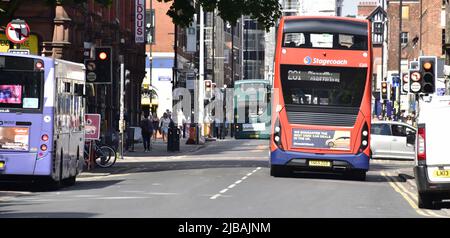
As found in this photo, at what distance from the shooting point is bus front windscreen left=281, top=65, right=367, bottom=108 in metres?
29.4

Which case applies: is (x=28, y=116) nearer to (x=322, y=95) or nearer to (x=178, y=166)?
(x=322, y=95)

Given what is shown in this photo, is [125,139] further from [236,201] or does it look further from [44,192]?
[236,201]

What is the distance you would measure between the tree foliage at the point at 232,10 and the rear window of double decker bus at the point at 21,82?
9834mm

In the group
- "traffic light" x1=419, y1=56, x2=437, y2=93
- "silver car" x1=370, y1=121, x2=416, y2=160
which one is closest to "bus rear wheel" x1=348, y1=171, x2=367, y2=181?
"traffic light" x1=419, y1=56, x2=437, y2=93

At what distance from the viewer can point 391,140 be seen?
42.2 metres

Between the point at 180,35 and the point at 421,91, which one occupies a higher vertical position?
the point at 180,35

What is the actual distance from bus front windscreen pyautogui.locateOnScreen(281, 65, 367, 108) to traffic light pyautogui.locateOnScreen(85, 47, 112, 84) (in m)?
5.34

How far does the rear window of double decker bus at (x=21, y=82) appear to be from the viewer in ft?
76.9

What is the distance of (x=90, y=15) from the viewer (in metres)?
48.5

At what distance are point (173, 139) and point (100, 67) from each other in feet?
65.9

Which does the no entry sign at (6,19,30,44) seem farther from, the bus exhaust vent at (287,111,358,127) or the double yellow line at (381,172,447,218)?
the double yellow line at (381,172,447,218)
